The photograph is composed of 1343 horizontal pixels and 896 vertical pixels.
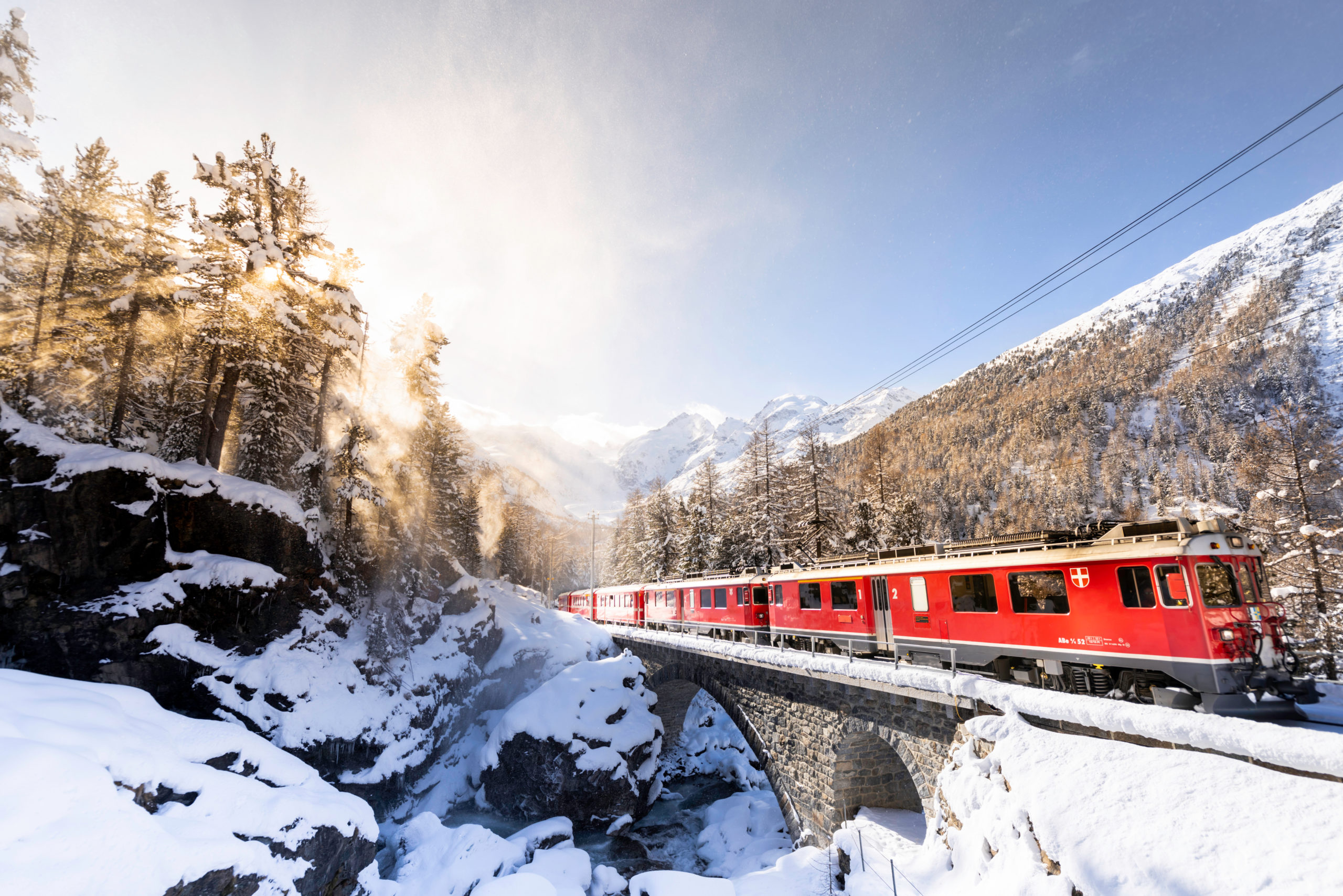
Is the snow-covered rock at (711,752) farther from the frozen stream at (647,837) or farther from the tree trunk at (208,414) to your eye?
the tree trunk at (208,414)

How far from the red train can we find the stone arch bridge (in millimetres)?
1987

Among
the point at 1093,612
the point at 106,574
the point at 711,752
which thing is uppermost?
the point at 106,574

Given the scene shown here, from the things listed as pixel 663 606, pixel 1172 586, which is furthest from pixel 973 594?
pixel 663 606

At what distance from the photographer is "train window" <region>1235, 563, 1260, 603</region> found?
8.81 metres

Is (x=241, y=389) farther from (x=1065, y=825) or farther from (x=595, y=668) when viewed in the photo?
(x=1065, y=825)

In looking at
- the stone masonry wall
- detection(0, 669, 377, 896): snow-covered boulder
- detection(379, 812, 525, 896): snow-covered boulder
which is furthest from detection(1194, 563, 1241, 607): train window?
detection(379, 812, 525, 896): snow-covered boulder

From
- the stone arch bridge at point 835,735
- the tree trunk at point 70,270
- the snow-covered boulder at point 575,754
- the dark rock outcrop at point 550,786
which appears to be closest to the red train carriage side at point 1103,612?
the stone arch bridge at point 835,735

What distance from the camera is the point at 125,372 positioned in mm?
19656

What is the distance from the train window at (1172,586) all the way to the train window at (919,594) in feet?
17.4

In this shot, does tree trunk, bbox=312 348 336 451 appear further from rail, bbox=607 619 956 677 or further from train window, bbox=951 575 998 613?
train window, bbox=951 575 998 613

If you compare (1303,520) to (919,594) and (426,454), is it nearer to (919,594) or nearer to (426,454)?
(919,594)

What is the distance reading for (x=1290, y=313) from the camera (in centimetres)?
12438

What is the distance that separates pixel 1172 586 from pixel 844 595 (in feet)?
29.9

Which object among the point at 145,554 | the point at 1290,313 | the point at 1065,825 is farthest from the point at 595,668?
the point at 1290,313
